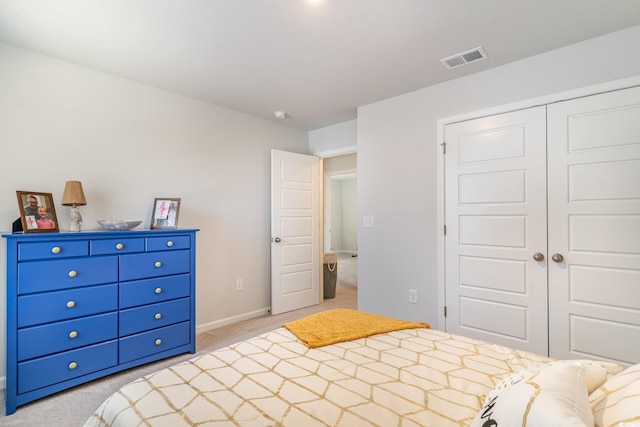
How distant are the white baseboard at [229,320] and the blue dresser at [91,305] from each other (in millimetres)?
525

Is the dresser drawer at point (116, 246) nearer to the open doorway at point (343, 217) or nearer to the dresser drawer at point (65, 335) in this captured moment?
the dresser drawer at point (65, 335)

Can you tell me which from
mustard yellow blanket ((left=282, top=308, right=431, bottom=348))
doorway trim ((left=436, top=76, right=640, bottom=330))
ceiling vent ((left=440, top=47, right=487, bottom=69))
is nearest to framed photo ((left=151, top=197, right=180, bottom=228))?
mustard yellow blanket ((left=282, top=308, right=431, bottom=348))

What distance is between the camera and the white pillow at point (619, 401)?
65 centimetres

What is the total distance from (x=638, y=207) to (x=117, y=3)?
351cm

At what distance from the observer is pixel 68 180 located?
246cm

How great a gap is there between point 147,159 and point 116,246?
3.18 feet

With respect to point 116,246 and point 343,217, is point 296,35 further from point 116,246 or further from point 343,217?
point 343,217

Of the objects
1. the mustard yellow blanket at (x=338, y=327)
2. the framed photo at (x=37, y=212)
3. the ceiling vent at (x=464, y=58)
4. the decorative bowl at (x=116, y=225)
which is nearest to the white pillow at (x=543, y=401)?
the mustard yellow blanket at (x=338, y=327)

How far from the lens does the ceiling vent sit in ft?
7.66

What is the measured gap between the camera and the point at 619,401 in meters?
0.73

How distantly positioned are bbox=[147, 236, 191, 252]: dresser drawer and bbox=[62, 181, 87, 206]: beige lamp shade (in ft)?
1.82

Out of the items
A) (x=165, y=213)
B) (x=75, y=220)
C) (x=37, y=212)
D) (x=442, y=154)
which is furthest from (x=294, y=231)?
(x=37, y=212)

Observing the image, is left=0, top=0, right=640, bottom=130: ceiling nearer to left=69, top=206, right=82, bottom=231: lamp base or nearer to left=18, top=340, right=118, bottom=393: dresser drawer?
left=69, top=206, right=82, bottom=231: lamp base

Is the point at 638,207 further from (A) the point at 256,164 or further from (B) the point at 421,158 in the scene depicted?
(A) the point at 256,164
